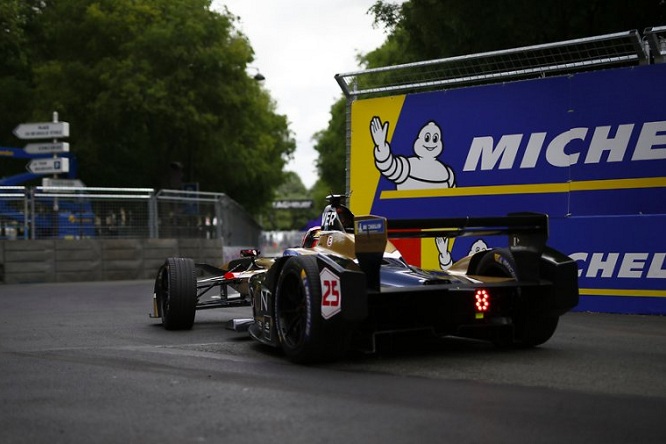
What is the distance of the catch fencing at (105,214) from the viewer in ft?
66.1

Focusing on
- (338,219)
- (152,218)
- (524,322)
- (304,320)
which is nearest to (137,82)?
(152,218)

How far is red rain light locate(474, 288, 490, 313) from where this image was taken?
6.53 meters

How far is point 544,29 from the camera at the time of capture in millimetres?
15695

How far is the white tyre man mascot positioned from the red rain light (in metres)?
5.71

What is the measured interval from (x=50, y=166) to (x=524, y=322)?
19.7 m

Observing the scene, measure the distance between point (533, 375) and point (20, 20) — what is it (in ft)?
86.0

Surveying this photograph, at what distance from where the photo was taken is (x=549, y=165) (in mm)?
11188

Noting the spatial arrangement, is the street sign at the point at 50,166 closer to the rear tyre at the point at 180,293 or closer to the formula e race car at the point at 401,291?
the rear tyre at the point at 180,293

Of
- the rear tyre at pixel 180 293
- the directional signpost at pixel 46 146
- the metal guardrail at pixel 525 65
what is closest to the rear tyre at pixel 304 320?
the rear tyre at pixel 180 293

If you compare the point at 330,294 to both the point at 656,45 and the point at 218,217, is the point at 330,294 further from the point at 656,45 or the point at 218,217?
the point at 218,217

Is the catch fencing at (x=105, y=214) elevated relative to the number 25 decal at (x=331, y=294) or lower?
elevated

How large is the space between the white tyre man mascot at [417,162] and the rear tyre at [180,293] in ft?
15.2

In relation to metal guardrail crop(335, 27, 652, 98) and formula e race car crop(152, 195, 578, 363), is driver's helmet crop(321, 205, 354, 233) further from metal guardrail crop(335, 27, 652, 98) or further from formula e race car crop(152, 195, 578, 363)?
metal guardrail crop(335, 27, 652, 98)

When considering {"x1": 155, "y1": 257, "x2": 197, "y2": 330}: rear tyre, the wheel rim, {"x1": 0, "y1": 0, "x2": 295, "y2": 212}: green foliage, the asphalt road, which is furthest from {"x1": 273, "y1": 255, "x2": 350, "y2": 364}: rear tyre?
{"x1": 0, "y1": 0, "x2": 295, "y2": 212}: green foliage
